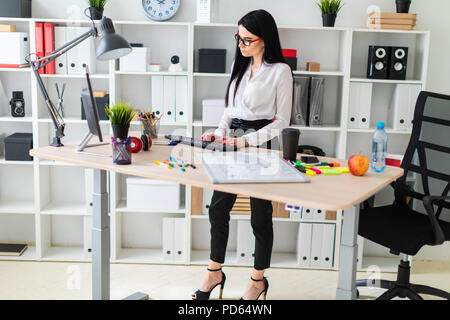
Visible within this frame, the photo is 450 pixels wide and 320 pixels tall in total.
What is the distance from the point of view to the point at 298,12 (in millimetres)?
3811

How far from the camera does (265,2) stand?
3795 mm

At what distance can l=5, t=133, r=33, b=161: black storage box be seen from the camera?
3.71 m

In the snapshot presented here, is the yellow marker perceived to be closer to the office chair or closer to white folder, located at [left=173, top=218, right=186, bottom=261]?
the office chair

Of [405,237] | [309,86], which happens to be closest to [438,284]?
[405,237]

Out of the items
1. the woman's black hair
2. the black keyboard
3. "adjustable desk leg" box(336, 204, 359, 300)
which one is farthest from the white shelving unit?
"adjustable desk leg" box(336, 204, 359, 300)

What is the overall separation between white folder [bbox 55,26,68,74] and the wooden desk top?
1.21 m

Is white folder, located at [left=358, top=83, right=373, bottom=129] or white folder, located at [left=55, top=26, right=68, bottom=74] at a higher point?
white folder, located at [left=55, top=26, right=68, bottom=74]

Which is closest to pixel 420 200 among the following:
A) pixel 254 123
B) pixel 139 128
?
pixel 254 123

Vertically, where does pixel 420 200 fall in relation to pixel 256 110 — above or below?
below

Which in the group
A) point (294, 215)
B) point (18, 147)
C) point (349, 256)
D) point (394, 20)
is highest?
point (394, 20)

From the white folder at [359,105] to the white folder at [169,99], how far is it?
1.23 meters

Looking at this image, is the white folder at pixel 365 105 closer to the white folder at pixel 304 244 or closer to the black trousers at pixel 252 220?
the white folder at pixel 304 244

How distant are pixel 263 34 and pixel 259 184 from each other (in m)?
1.10

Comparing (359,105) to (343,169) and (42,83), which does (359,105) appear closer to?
(343,169)
